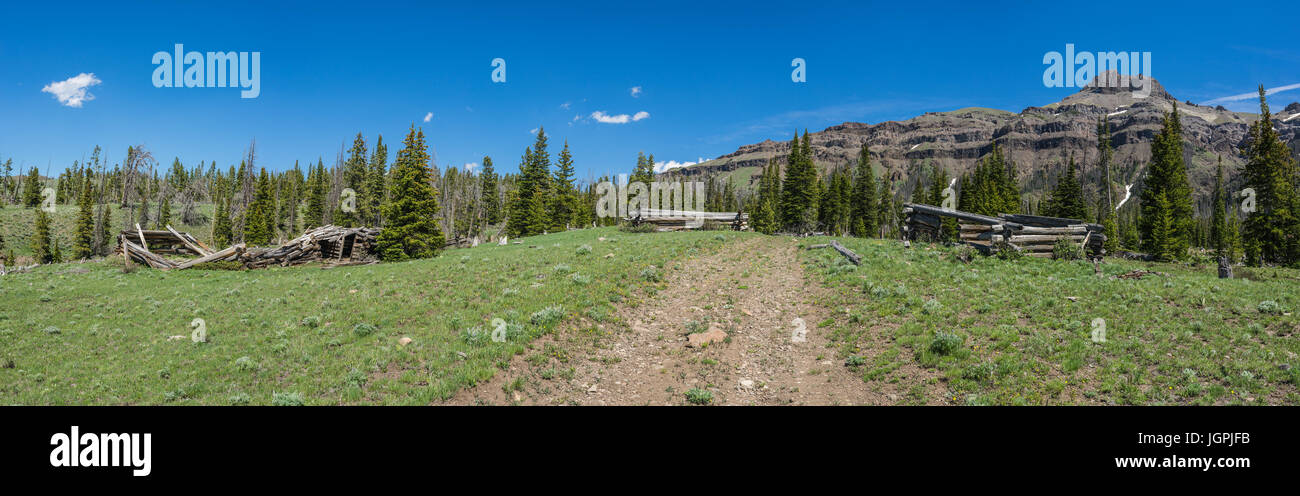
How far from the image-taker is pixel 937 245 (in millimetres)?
25547

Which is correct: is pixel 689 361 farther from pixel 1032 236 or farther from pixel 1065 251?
pixel 1065 251

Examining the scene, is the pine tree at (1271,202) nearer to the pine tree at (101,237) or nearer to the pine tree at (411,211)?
the pine tree at (411,211)

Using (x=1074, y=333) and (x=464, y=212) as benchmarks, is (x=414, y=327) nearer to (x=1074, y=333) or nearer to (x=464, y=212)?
(x=1074, y=333)

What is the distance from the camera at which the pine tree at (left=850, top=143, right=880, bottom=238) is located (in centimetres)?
7550

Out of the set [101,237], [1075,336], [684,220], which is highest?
[684,220]

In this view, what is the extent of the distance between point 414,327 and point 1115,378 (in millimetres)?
15943

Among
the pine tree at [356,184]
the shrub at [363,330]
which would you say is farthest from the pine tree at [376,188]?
the shrub at [363,330]

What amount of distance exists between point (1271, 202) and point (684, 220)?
142 feet

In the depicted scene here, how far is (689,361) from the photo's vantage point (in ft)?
38.9

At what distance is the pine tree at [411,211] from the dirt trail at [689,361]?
76.7 feet

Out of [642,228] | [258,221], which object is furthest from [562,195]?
[258,221]

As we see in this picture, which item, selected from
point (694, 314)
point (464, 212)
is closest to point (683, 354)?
point (694, 314)

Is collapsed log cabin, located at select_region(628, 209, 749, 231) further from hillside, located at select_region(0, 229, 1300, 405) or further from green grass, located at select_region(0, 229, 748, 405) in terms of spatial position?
hillside, located at select_region(0, 229, 1300, 405)

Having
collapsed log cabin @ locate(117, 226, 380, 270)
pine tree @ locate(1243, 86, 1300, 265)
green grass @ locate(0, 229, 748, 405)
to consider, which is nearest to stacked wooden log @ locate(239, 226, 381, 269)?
collapsed log cabin @ locate(117, 226, 380, 270)
